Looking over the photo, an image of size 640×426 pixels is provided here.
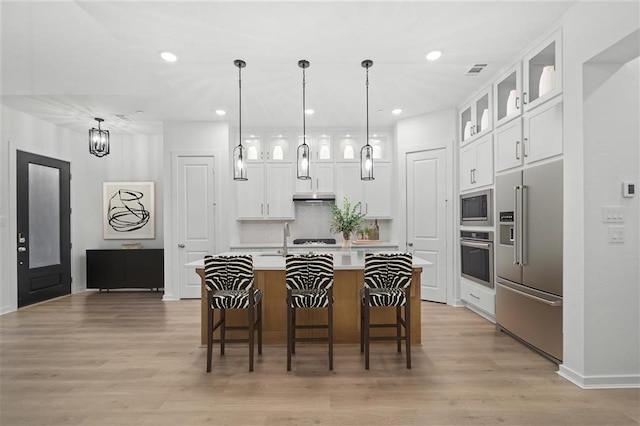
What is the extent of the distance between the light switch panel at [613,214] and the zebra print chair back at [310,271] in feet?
6.97

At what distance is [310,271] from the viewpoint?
10.1ft

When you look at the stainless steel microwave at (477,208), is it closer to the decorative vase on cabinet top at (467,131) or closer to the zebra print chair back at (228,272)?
the decorative vase on cabinet top at (467,131)

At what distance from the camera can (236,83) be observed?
4.27 metres

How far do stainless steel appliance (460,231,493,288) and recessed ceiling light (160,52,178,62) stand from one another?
400 cm

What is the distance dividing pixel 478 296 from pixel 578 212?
217 cm

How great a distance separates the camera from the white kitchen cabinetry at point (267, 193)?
6.10 m

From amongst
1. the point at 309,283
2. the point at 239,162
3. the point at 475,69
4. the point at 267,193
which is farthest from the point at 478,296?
the point at 267,193

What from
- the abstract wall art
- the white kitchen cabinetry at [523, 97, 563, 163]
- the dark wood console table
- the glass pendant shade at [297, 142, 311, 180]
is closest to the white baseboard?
the white kitchen cabinetry at [523, 97, 563, 163]

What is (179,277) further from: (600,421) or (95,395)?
(600,421)

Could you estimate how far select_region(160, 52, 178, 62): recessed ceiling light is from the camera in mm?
3470

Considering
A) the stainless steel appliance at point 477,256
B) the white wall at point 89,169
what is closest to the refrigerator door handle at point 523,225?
the stainless steel appliance at point 477,256

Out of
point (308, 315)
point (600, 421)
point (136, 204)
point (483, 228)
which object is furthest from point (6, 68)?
point (600, 421)

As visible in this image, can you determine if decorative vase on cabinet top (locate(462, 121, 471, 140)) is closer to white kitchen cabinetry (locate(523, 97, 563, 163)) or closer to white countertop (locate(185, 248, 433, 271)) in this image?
white kitchen cabinetry (locate(523, 97, 563, 163))

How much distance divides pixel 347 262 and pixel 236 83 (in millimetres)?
2544
